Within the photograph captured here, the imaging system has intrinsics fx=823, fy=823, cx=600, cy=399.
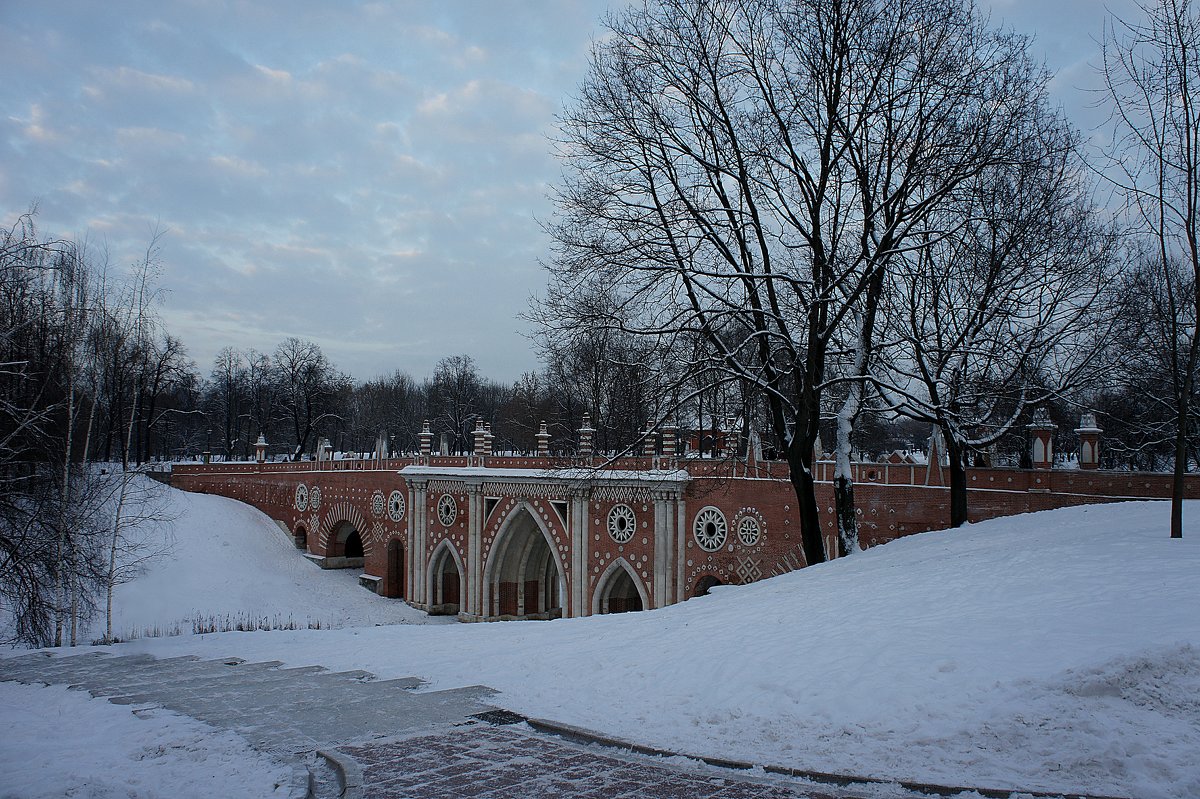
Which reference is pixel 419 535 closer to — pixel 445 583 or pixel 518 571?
pixel 445 583

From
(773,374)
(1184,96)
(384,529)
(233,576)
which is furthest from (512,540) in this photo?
(1184,96)

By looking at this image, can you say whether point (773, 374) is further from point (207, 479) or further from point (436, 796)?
point (207, 479)

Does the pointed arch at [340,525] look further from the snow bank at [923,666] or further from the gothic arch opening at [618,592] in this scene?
the snow bank at [923,666]

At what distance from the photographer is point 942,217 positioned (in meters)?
14.8

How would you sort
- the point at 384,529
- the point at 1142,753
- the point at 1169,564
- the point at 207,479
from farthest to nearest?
1. the point at 207,479
2. the point at 384,529
3. the point at 1169,564
4. the point at 1142,753

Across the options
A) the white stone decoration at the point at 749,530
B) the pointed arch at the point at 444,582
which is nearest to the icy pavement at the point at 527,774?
the white stone decoration at the point at 749,530

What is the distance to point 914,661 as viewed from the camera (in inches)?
266

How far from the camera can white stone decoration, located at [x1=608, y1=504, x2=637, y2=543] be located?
23953 millimetres

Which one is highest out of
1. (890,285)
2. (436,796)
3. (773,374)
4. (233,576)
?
(890,285)

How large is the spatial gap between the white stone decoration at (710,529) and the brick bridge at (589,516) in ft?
0.14

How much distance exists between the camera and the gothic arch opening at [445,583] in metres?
30.6

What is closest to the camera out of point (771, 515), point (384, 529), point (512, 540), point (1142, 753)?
point (1142, 753)

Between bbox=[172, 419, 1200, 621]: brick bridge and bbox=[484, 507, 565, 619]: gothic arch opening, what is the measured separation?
5cm

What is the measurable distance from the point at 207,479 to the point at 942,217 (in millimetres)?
39906
